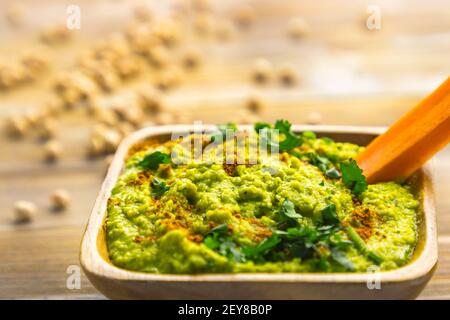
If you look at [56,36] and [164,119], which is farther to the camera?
[56,36]

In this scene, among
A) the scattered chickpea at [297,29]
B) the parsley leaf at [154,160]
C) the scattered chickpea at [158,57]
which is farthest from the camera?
the scattered chickpea at [297,29]

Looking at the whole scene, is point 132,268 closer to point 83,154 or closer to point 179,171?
point 179,171

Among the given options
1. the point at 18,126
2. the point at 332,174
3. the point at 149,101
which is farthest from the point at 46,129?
the point at 332,174

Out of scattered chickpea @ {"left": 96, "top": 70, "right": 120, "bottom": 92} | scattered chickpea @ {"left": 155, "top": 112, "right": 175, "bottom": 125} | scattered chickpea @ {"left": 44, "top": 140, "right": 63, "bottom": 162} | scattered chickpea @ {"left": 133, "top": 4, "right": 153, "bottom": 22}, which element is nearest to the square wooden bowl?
scattered chickpea @ {"left": 44, "top": 140, "right": 63, "bottom": 162}

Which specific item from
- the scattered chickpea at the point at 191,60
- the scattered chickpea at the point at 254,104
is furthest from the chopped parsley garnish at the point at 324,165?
the scattered chickpea at the point at 191,60

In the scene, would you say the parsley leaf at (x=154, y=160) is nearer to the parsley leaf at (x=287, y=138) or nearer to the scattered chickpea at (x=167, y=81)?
the parsley leaf at (x=287, y=138)

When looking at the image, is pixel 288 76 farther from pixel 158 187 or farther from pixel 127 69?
pixel 158 187

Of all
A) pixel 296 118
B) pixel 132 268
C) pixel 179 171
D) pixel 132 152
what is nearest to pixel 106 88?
pixel 296 118
